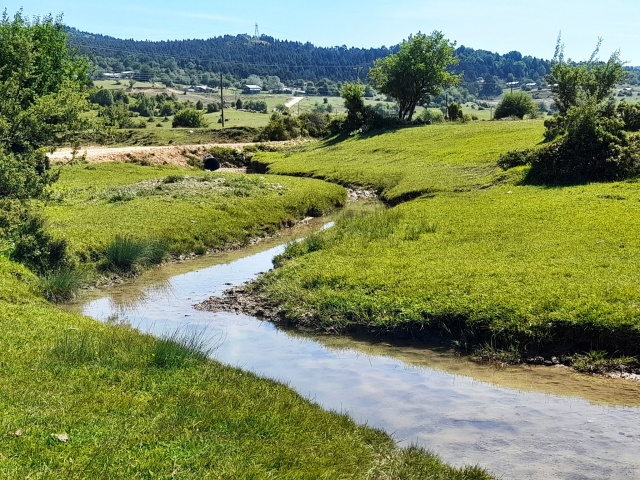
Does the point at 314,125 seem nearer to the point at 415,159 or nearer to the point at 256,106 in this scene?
the point at 415,159

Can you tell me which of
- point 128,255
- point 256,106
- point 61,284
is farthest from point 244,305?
point 256,106

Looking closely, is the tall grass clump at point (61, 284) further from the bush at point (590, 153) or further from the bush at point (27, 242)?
the bush at point (590, 153)

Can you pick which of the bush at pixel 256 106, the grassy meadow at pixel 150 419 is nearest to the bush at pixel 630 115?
the grassy meadow at pixel 150 419

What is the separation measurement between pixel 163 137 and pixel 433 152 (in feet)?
118

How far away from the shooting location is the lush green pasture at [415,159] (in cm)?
3847

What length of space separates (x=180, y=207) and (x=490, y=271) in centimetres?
1702

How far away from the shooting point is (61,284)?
64.1 ft

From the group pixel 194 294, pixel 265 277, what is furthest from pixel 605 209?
pixel 194 294

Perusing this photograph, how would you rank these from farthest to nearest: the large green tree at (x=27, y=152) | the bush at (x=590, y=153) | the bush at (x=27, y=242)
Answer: the bush at (x=590, y=153), the bush at (x=27, y=242), the large green tree at (x=27, y=152)

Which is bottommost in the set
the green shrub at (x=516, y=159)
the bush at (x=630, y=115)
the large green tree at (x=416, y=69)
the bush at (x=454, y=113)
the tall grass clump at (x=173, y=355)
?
the tall grass clump at (x=173, y=355)

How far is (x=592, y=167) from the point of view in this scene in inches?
1267

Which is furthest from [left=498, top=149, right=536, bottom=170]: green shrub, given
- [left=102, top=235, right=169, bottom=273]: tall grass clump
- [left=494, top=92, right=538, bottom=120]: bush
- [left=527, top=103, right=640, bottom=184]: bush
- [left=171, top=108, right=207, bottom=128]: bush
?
[left=171, top=108, right=207, bottom=128]: bush

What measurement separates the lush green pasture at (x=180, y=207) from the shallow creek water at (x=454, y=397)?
7.21 metres

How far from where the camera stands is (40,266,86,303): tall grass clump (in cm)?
1917
